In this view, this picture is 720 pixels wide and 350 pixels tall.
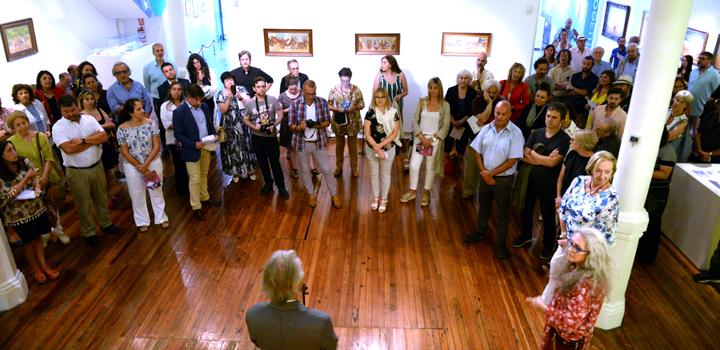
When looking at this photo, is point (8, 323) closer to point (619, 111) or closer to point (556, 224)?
point (556, 224)

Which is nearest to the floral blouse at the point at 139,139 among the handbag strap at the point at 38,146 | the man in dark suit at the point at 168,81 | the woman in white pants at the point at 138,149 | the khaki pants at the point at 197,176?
the woman in white pants at the point at 138,149

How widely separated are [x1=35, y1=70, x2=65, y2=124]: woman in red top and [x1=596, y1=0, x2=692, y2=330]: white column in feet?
20.7

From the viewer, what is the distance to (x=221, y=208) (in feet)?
19.9

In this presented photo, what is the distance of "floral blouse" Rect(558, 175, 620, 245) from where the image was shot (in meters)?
3.52

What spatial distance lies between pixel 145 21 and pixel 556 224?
28.3 ft

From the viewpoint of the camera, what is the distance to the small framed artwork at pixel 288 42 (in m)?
7.87

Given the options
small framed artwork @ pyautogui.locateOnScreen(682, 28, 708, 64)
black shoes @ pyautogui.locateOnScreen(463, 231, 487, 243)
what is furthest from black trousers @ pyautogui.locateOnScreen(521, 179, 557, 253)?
small framed artwork @ pyautogui.locateOnScreen(682, 28, 708, 64)

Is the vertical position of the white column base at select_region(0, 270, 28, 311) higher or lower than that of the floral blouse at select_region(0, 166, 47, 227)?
lower

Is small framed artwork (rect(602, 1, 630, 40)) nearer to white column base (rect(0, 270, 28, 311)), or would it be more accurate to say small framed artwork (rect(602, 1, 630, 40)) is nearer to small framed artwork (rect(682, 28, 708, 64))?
small framed artwork (rect(682, 28, 708, 64))

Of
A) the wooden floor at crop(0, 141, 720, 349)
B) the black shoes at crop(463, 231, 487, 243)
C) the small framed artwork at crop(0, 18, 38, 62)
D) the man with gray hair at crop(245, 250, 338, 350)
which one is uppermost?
the small framed artwork at crop(0, 18, 38, 62)

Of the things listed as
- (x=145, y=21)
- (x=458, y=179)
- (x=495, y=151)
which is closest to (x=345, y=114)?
(x=458, y=179)

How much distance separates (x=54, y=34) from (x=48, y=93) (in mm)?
2679

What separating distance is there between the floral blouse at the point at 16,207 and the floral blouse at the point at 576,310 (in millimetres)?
4150

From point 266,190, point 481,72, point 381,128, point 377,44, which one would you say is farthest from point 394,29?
point 266,190
